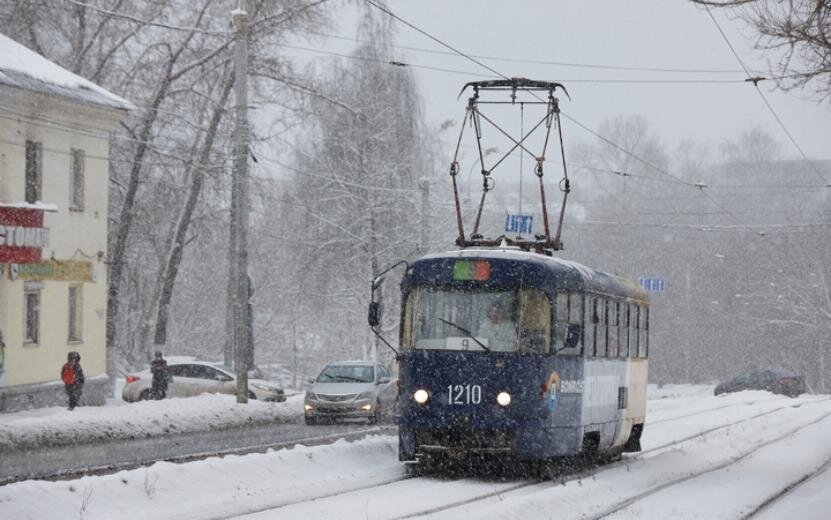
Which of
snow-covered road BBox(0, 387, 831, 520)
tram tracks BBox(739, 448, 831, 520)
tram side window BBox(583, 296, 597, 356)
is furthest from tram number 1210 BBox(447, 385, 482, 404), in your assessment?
tram tracks BBox(739, 448, 831, 520)

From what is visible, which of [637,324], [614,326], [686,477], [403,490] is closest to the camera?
[403,490]

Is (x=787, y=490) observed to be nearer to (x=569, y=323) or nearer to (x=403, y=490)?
(x=569, y=323)

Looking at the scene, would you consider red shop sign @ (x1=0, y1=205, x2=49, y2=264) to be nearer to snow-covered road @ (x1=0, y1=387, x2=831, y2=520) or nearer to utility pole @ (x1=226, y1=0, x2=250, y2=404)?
utility pole @ (x1=226, y1=0, x2=250, y2=404)

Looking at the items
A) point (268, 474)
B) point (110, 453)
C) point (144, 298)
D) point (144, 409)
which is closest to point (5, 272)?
point (144, 409)

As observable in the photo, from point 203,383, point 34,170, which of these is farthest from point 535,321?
point 203,383

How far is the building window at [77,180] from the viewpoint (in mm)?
37781

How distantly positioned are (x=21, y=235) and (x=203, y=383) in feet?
29.5

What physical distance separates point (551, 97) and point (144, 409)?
528 inches

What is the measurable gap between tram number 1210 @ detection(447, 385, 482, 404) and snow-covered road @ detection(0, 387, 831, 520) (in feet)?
3.22

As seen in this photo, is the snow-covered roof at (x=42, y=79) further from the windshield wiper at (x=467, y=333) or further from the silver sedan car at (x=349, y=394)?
the windshield wiper at (x=467, y=333)

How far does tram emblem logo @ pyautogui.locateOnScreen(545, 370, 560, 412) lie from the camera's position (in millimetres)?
17625

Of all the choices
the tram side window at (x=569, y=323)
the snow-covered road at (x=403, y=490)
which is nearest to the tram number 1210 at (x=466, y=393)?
the snow-covered road at (x=403, y=490)

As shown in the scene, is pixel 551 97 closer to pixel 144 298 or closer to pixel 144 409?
pixel 144 409

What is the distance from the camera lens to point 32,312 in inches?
1400
